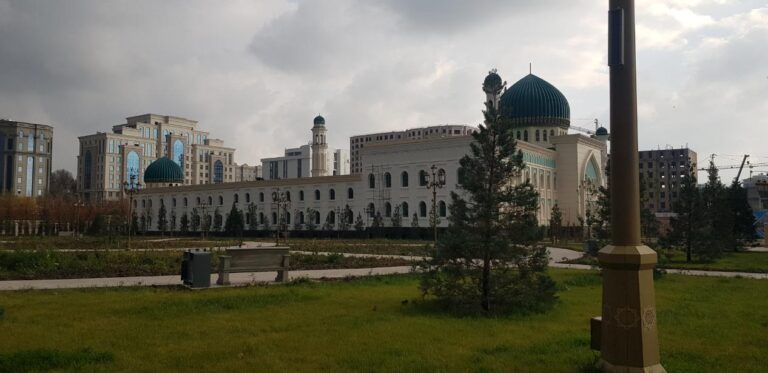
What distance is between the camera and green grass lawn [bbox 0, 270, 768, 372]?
263 inches

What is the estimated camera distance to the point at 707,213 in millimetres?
26422

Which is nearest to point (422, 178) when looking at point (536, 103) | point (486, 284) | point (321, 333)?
point (536, 103)

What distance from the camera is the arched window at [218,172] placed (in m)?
132

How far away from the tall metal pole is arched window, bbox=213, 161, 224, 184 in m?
131

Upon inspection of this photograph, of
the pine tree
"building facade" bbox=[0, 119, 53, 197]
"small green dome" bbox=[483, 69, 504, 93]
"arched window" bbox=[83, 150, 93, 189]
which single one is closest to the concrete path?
the pine tree

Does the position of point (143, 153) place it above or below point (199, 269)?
above

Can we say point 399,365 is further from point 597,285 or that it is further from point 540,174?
point 540,174

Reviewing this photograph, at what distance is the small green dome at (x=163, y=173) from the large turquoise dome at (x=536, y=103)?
48459 millimetres

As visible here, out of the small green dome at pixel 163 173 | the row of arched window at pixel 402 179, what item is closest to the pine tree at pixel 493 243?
the row of arched window at pixel 402 179

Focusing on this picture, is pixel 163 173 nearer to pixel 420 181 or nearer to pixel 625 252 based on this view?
pixel 420 181

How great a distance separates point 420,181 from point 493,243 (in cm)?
4641

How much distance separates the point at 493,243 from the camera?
34.0 feet

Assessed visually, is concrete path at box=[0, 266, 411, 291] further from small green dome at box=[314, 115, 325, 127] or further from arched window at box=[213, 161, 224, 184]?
arched window at box=[213, 161, 224, 184]

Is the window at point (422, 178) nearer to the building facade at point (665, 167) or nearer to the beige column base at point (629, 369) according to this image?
the beige column base at point (629, 369)
